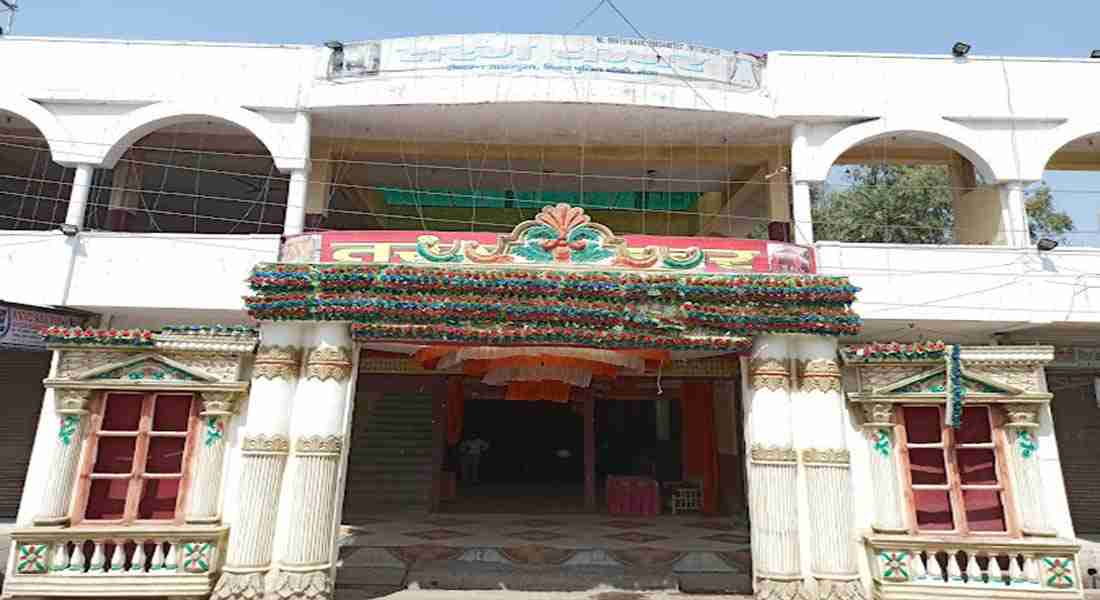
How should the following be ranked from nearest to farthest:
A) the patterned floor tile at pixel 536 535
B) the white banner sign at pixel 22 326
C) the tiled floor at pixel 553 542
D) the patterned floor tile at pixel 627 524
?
the tiled floor at pixel 553 542 < the white banner sign at pixel 22 326 < the patterned floor tile at pixel 536 535 < the patterned floor tile at pixel 627 524

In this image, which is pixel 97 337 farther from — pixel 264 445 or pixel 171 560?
pixel 171 560

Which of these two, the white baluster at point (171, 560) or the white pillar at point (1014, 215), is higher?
the white pillar at point (1014, 215)

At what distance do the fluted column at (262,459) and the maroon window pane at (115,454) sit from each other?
53.8 inches

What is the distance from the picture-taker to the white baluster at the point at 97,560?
6.92 m

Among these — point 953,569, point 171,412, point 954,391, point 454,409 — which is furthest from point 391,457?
point 954,391

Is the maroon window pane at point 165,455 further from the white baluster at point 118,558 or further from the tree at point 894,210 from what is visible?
the tree at point 894,210

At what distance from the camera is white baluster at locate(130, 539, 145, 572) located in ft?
22.9

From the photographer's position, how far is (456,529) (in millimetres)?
11242

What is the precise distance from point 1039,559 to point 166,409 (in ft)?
33.3

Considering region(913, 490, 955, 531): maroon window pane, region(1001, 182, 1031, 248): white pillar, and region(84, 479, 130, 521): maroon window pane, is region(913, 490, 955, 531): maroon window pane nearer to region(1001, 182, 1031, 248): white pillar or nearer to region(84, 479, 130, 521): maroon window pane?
region(1001, 182, 1031, 248): white pillar

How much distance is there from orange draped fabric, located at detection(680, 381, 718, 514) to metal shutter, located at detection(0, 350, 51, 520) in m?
13.7

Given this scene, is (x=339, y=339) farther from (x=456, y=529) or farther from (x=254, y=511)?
(x=456, y=529)

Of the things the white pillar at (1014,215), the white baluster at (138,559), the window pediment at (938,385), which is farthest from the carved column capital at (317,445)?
the white pillar at (1014,215)

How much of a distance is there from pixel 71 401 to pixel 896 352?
975 centimetres
